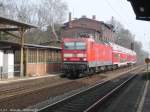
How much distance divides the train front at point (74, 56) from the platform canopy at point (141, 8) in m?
12.7

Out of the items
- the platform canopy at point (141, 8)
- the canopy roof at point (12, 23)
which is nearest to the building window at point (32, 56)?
the canopy roof at point (12, 23)

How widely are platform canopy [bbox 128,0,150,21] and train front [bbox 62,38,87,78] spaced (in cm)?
1267

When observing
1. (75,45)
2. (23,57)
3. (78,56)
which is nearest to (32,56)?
(23,57)

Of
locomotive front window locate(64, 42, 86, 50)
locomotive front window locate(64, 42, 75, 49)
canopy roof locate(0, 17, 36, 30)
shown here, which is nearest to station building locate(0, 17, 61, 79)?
canopy roof locate(0, 17, 36, 30)

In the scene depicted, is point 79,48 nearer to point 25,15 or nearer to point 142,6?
point 142,6

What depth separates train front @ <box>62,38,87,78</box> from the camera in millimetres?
29688

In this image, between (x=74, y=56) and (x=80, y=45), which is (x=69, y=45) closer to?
(x=80, y=45)

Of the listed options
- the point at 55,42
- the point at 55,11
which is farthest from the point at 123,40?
the point at 55,42

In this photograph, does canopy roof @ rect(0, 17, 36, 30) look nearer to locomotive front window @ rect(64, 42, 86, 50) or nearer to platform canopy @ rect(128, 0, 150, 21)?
locomotive front window @ rect(64, 42, 86, 50)

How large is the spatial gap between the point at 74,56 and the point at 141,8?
15.0 m

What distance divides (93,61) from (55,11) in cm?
4704

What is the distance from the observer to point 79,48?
30.2 meters

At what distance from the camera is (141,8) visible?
15.5 metres

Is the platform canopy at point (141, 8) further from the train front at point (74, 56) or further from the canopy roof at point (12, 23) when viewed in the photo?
the train front at point (74, 56)
